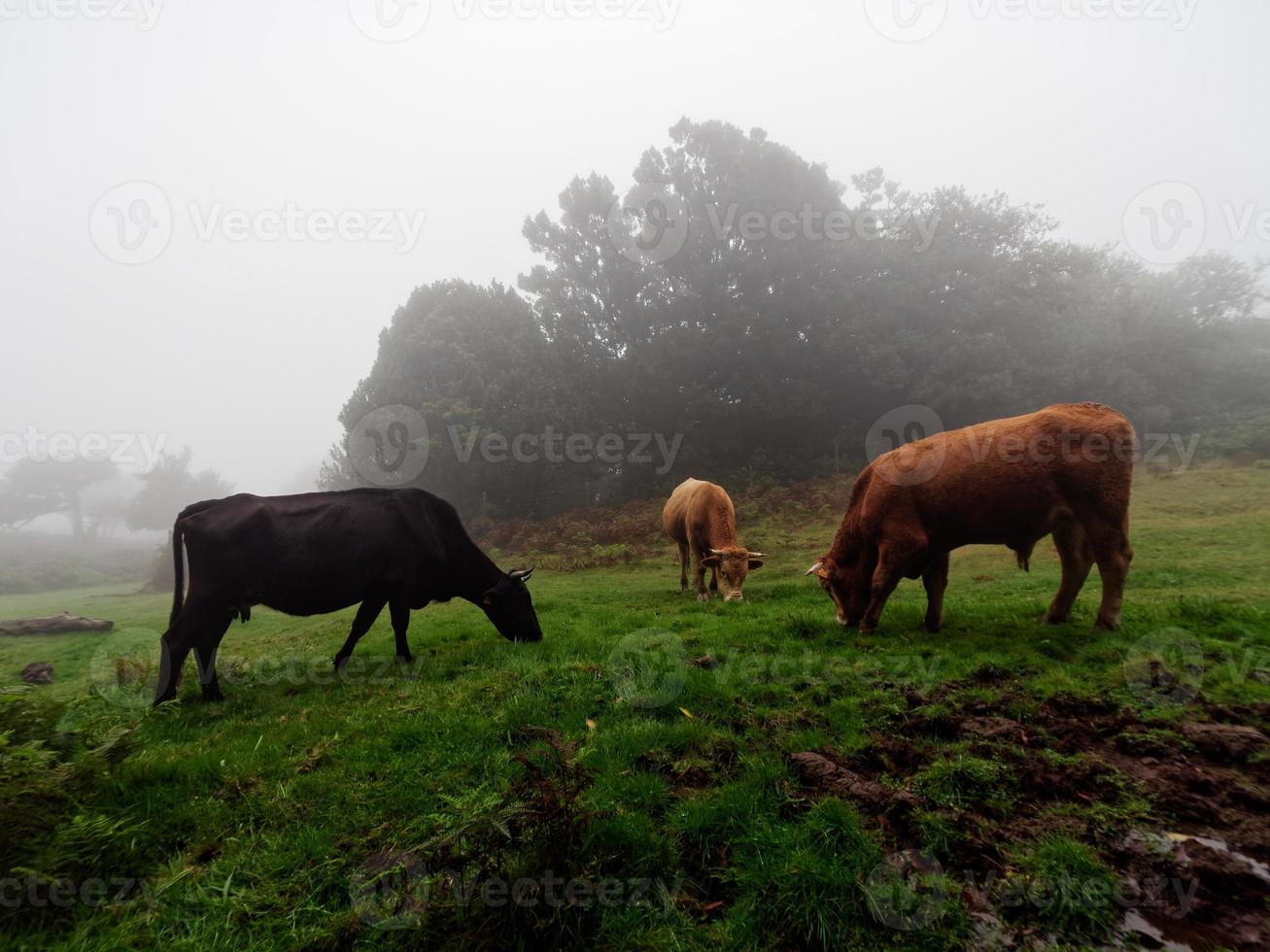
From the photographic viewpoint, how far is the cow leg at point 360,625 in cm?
691

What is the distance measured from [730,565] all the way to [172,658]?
8095 millimetres

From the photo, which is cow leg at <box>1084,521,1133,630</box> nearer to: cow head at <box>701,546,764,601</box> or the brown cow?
the brown cow

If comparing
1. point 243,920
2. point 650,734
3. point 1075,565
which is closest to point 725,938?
point 650,734

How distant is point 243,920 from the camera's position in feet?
8.48

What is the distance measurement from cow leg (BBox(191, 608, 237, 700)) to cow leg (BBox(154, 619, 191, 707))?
13 cm

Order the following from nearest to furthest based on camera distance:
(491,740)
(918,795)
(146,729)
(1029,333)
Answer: (918,795) → (491,740) → (146,729) → (1029,333)

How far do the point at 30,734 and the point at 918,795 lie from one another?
552 cm

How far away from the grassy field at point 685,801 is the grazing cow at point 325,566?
92cm

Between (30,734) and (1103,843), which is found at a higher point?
(30,734)

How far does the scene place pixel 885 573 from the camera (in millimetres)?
6570

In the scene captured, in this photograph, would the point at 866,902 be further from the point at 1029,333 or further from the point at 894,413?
the point at 1029,333

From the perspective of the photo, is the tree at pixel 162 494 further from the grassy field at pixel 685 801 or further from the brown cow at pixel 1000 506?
the brown cow at pixel 1000 506

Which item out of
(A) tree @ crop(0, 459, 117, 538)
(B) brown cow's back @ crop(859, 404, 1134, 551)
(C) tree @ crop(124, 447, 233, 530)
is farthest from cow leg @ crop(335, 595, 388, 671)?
(A) tree @ crop(0, 459, 117, 538)

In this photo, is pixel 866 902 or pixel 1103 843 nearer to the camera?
pixel 866 902
